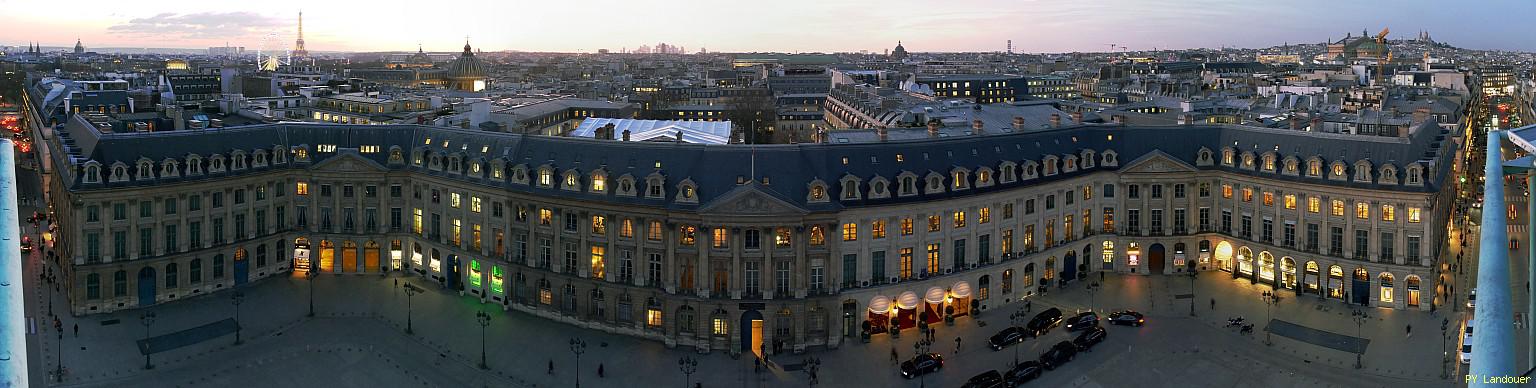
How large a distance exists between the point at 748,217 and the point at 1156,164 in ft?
148

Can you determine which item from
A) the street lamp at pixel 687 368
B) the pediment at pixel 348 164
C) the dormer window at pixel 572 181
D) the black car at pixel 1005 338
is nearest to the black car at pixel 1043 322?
the black car at pixel 1005 338

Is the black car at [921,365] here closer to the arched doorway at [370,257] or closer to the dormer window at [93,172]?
the arched doorway at [370,257]

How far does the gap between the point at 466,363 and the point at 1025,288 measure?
4758cm

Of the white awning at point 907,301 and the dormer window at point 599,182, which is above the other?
the dormer window at point 599,182

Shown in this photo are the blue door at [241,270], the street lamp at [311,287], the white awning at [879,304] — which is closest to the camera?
the white awning at [879,304]

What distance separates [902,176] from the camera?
8938 centimetres

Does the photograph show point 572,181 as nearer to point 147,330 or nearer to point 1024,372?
point 147,330

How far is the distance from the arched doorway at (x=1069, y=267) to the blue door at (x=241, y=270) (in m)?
73.8

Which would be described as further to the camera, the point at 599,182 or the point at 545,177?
the point at 545,177

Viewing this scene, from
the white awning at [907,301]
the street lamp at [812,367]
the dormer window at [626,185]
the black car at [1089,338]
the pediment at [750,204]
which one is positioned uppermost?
the dormer window at [626,185]

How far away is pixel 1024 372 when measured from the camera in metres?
79.2

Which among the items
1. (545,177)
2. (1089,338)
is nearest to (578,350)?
(545,177)

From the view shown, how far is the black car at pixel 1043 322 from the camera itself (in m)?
89.3

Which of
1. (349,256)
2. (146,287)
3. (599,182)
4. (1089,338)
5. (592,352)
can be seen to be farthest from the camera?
(349,256)
